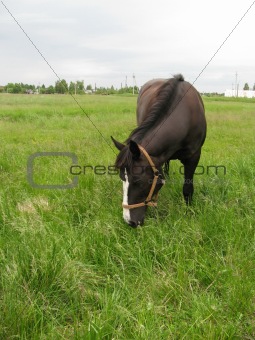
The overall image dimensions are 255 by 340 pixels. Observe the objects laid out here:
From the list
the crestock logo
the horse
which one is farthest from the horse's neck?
the crestock logo

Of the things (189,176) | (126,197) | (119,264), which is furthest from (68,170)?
(119,264)

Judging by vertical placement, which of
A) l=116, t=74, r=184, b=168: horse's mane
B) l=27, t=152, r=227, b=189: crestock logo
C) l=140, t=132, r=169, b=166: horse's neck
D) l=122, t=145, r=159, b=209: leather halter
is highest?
l=116, t=74, r=184, b=168: horse's mane

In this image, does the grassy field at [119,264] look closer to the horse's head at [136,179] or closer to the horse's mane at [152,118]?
the horse's head at [136,179]

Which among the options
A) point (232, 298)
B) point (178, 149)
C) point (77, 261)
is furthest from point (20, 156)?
point (232, 298)

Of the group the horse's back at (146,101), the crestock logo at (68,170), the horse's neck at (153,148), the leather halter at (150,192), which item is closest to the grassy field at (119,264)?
the crestock logo at (68,170)

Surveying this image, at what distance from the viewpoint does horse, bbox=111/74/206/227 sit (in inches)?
127

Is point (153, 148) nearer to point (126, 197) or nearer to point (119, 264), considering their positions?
point (126, 197)

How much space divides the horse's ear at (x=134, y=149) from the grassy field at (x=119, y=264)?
76 centimetres

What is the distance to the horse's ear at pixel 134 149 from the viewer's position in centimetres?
304

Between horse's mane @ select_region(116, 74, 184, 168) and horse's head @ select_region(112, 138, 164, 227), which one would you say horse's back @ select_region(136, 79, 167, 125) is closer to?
horse's mane @ select_region(116, 74, 184, 168)

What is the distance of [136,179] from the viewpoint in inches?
127

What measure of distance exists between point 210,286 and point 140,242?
832 mm

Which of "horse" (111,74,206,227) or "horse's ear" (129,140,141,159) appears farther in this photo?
"horse" (111,74,206,227)

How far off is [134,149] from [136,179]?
322 mm
